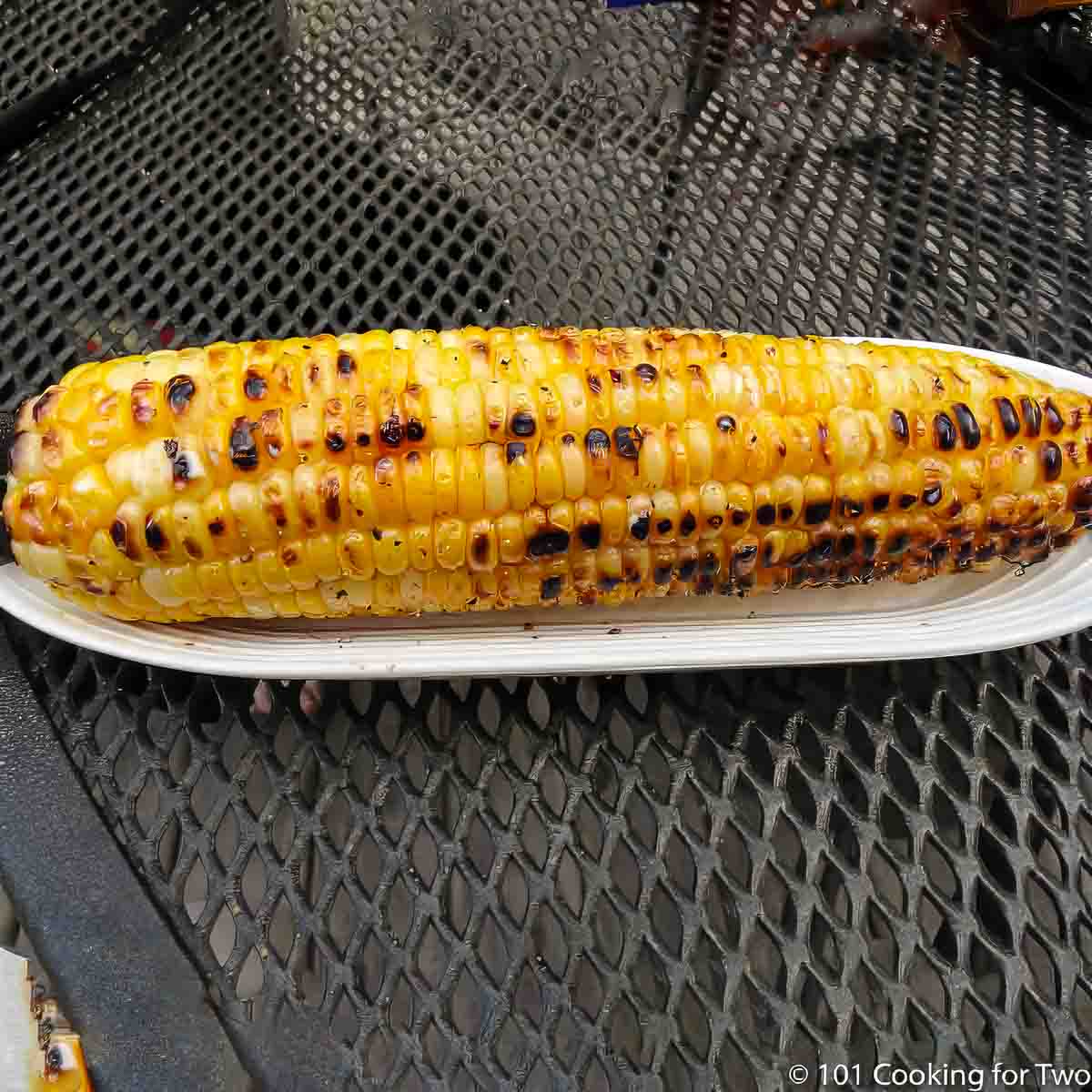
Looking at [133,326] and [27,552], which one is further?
[133,326]

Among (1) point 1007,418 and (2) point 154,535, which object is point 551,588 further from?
(1) point 1007,418

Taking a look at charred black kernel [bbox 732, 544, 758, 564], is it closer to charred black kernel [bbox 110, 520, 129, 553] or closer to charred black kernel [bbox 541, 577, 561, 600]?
charred black kernel [bbox 541, 577, 561, 600]

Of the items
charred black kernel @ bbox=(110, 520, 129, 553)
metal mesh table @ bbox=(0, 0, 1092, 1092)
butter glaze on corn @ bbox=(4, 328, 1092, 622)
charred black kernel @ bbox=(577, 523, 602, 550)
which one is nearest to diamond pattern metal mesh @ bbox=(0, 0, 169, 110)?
metal mesh table @ bbox=(0, 0, 1092, 1092)

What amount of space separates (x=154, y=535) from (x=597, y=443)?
0.51m

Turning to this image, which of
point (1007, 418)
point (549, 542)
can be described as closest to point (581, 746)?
point (549, 542)

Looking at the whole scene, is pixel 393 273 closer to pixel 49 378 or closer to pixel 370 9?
pixel 49 378

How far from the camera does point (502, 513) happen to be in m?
0.86

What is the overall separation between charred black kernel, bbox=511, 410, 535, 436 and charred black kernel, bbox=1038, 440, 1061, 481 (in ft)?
2.10

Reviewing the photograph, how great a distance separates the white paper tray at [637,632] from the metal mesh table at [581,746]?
10cm

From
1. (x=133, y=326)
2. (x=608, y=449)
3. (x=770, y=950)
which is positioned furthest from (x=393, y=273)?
(x=770, y=950)

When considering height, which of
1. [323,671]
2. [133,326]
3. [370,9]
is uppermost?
[370,9]

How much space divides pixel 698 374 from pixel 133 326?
3.36 ft

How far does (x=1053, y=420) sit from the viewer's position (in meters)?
0.92

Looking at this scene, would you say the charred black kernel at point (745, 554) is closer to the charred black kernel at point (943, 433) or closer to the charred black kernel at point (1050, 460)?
the charred black kernel at point (943, 433)
